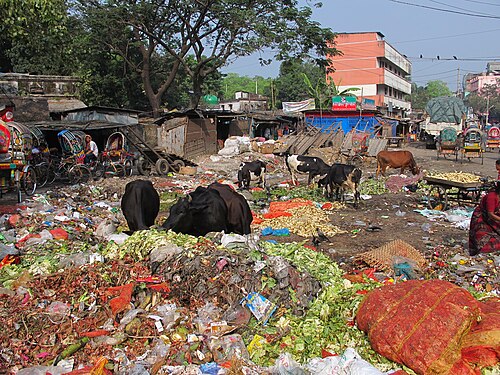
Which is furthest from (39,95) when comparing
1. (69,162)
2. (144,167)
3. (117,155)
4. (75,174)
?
(75,174)

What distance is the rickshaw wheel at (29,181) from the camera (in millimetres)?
12088

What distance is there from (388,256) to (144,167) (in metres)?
12.4

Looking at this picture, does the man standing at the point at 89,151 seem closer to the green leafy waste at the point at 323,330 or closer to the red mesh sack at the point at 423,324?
the green leafy waste at the point at 323,330

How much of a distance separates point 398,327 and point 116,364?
2499mm

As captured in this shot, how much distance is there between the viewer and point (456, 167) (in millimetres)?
21891

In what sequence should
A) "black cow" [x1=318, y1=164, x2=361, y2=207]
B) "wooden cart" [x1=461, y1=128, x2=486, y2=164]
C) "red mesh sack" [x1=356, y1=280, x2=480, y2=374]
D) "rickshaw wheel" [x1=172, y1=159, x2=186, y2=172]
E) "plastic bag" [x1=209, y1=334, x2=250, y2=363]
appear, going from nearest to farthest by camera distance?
"red mesh sack" [x1=356, y1=280, x2=480, y2=374] → "plastic bag" [x1=209, y1=334, x2=250, y2=363] → "black cow" [x1=318, y1=164, x2=361, y2=207] → "rickshaw wheel" [x1=172, y1=159, x2=186, y2=172] → "wooden cart" [x1=461, y1=128, x2=486, y2=164]

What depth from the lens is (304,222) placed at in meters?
10.8

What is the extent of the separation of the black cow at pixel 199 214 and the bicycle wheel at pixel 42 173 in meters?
7.84

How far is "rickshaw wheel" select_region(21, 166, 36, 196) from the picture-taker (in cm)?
1209

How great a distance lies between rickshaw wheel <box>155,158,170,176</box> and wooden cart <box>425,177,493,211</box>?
946cm

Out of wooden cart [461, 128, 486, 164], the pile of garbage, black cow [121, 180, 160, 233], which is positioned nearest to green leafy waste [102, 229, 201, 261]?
the pile of garbage

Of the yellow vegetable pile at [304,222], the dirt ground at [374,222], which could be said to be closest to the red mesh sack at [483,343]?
the dirt ground at [374,222]

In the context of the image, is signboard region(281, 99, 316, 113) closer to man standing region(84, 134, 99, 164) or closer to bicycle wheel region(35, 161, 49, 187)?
man standing region(84, 134, 99, 164)

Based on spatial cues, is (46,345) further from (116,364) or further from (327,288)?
(327,288)
